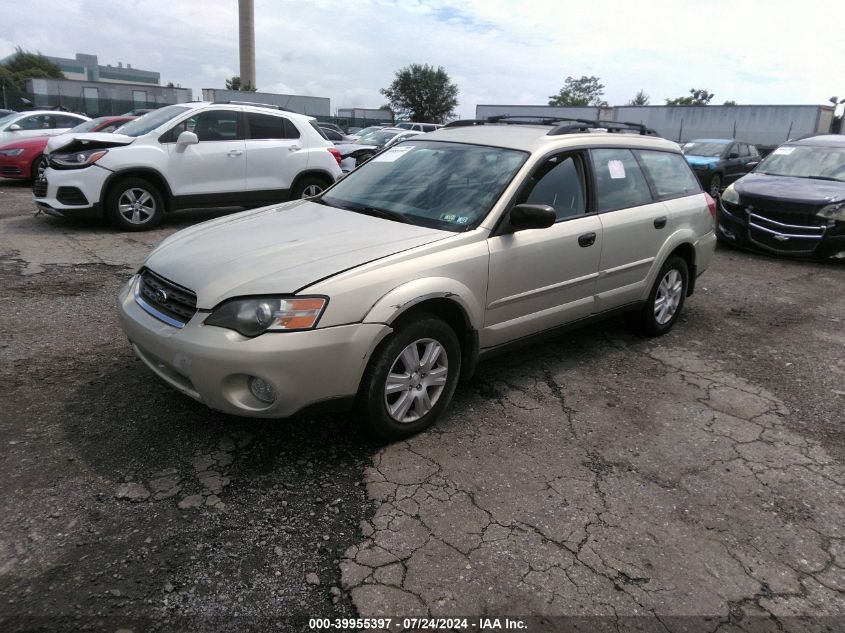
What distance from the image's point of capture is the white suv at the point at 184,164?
800cm

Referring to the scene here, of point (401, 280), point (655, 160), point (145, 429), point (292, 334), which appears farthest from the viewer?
point (655, 160)

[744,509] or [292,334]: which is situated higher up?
[292,334]

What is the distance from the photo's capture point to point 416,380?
3277 millimetres

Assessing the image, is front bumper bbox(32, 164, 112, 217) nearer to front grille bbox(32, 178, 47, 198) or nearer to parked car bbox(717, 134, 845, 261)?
front grille bbox(32, 178, 47, 198)

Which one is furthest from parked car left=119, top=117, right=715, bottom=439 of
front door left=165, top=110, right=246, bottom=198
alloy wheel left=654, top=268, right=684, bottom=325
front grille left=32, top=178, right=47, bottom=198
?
front grille left=32, top=178, right=47, bottom=198

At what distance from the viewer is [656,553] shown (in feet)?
8.59

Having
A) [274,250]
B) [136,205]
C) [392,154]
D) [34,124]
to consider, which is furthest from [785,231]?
[34,124]

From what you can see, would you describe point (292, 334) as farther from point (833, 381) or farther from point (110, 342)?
point (833, 381)

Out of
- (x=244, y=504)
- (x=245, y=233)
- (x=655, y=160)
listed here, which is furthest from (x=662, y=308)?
(x=244, y=504)

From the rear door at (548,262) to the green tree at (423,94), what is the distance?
2324 inches

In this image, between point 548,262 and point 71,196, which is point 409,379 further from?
point 71,196

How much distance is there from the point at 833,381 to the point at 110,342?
17.4 feet

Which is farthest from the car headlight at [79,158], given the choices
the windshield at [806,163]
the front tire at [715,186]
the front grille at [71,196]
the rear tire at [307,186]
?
the front tire at [715,186]

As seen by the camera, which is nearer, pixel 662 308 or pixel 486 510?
pixel 486 510
